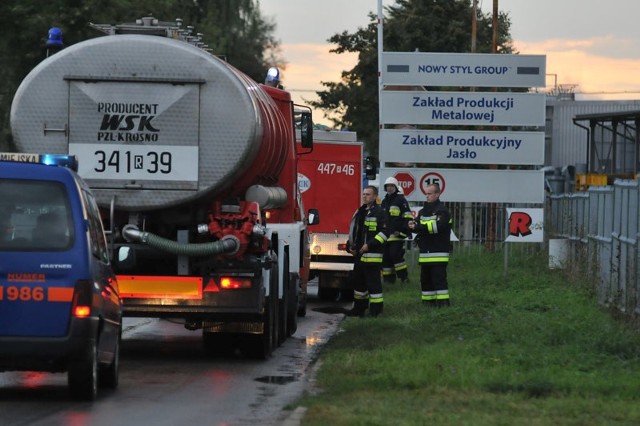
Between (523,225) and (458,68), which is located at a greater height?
(458,68)

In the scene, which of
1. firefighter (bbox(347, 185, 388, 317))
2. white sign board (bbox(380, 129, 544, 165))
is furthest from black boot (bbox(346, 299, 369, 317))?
white sign board (bbox(380, 129, 544, 165))

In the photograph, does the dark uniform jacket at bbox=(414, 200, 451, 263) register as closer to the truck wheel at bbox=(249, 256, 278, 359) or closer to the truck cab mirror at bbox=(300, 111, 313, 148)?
the truck cab mirror at bbox=(300, 111, 313, 148)

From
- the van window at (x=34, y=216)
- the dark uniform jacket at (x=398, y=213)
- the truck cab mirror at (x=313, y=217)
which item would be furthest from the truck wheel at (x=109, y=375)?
the dark uniform jacket at (x=398, y=213)

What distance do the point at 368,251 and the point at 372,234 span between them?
10.7 inches

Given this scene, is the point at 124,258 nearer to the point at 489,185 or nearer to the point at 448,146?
the point at 448,146

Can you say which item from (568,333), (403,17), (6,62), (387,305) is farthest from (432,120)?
(403,17)

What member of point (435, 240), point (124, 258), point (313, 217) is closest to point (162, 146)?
point (124, 258)

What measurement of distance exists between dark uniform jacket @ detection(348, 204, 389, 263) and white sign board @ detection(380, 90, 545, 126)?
25.8 feet

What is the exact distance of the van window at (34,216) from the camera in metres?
11.1

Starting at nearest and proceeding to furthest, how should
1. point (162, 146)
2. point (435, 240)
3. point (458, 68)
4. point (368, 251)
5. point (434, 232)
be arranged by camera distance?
point (162, 146) → point (434, 232) → point (435, 240) → point (368, 251) → point (458, 68)

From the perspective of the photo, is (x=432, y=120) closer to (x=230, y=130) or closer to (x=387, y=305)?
(x=387, y=305)

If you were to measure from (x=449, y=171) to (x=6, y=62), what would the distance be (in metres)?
16.9

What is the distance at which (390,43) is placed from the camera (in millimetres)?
67812

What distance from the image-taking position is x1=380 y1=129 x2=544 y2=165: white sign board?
2936 cm
